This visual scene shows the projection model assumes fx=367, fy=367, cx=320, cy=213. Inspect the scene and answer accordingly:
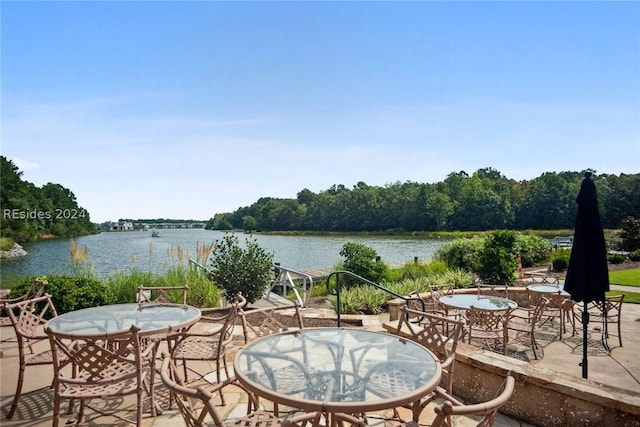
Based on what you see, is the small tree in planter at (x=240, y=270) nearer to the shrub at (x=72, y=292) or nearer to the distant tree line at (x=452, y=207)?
the shrub at (x=72, y=292)

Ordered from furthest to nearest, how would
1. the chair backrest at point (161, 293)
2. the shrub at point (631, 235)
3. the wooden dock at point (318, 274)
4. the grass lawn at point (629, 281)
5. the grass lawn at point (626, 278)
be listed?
the shrub at point (631, 235) < the wooden dock at point (318, 274) < the grass lawn at point (626, 278) < the grass lawn at point (629, 281) < the chair backrest at point (161, 293)

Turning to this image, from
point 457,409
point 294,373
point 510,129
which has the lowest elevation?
point 294,373

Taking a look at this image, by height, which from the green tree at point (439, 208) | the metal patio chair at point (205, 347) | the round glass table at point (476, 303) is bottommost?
the round glass table at point (476, 303)

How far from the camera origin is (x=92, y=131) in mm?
8711

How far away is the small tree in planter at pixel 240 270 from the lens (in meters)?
6.38

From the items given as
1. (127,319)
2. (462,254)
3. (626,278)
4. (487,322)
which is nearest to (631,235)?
(626,278)

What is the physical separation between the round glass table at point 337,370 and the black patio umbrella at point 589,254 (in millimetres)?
2452

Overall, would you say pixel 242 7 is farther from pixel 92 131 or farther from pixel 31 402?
pixel 31 402

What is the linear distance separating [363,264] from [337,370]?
7.43m

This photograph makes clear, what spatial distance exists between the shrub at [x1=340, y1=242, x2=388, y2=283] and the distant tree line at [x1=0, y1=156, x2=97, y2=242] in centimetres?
2917

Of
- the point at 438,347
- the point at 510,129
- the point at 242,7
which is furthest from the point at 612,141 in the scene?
the point at 438,347

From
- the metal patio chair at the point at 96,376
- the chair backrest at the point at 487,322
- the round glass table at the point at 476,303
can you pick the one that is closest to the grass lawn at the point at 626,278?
the round glass table at the point at 476,303

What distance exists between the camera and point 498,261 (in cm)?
891

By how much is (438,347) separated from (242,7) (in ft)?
21.8
